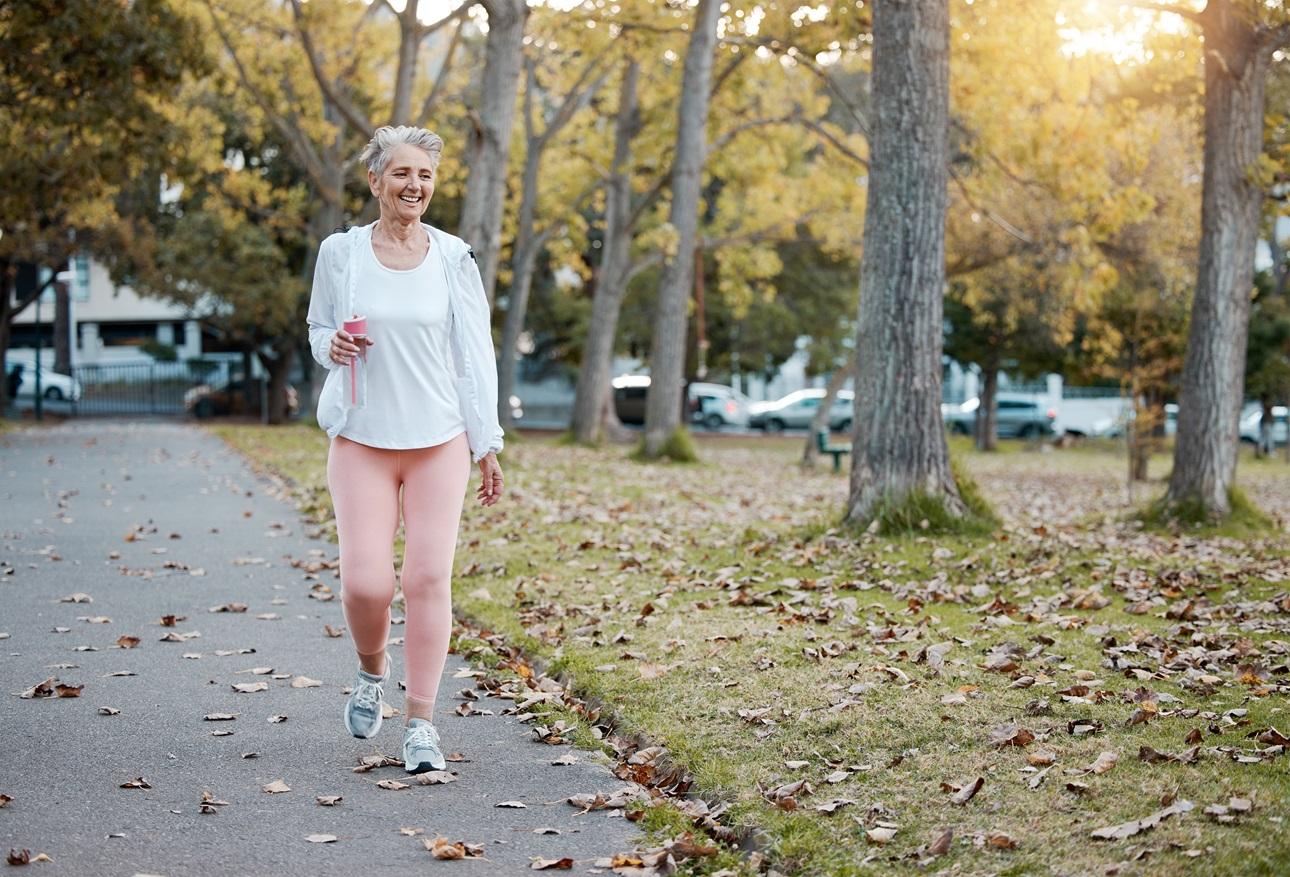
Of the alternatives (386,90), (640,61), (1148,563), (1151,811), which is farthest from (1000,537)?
(386,90)

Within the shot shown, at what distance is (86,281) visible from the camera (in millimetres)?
65688

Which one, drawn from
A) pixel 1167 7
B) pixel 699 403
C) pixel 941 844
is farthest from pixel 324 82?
pixel 699 403

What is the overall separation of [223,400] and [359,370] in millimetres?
44456

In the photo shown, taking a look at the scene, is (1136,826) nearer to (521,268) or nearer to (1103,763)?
(1103,763)

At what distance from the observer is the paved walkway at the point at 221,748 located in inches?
182

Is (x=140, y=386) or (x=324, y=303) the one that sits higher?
(x=324, y=303)

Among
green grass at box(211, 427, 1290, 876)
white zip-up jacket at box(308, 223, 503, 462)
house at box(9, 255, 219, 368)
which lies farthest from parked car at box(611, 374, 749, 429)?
white zip-up jacket at box(308, 223, 503, 462)

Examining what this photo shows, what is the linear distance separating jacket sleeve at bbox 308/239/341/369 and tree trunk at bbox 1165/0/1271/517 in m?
10.7

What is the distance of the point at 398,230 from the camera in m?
5.43

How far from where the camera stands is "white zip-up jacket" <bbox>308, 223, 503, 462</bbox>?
5367 mm

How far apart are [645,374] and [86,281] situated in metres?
25.7

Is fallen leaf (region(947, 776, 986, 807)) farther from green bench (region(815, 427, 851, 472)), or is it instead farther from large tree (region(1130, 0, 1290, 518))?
green bench (region(815, 427, 851, 472))

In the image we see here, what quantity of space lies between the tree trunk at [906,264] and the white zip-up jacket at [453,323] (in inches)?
259

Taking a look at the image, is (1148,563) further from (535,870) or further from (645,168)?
(645,168)
